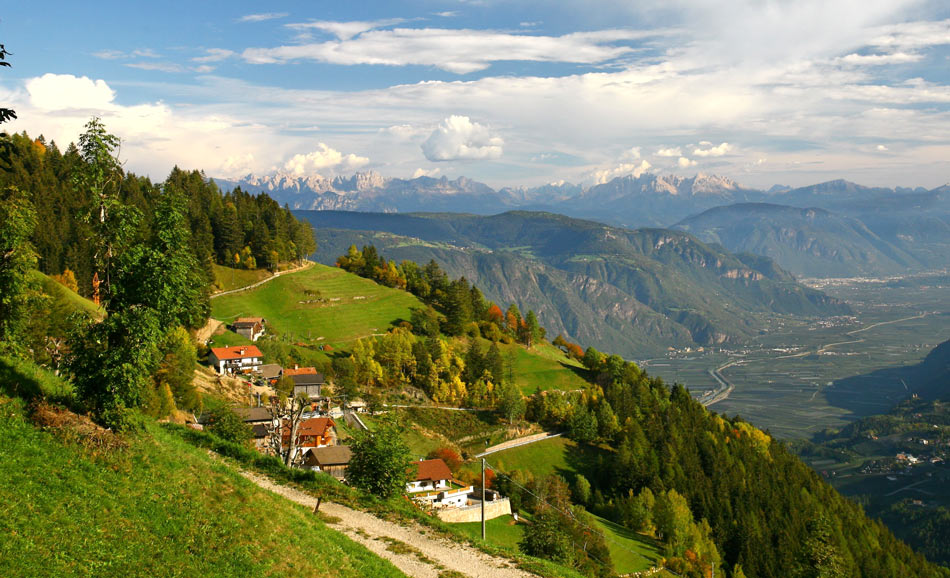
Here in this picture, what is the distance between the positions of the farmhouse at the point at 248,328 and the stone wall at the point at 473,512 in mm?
55733

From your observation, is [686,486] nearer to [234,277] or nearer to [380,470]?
[380,470]

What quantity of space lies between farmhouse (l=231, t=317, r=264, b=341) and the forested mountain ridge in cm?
1108

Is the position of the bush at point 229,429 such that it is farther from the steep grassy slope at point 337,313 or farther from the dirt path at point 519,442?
the steep grassy slope at point 337,313

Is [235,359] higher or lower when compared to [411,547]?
lower

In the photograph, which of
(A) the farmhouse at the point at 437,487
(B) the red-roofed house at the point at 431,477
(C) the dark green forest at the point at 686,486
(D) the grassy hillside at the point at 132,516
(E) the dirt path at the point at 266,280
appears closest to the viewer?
(D) the grassy hillside at the point at 132,516

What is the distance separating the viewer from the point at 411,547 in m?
25.8

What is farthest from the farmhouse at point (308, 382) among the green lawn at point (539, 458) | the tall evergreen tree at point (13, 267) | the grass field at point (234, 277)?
the tall evergreen tree at point (13, 267)

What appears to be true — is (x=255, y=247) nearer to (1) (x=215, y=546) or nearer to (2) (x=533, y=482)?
(2) (x=533, y=482)

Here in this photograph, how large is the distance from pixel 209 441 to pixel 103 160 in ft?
58.9

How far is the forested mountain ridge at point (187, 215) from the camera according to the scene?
279 ft

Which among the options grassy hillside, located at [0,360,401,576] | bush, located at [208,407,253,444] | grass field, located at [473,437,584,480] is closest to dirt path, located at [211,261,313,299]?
grass field, located at [473,437,584,480]

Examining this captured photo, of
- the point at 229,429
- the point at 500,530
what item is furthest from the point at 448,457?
the point at 229,429

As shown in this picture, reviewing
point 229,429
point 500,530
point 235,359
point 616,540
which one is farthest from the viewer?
point 235,359

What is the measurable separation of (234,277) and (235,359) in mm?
38424
